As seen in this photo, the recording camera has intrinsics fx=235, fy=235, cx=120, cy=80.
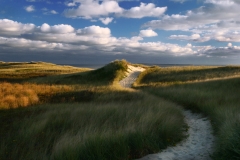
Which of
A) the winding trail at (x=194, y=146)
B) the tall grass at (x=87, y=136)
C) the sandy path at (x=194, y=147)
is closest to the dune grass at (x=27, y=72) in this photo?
the tall grass at (x=87, y=136)

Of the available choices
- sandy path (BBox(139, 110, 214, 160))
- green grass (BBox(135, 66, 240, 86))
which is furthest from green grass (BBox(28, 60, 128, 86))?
sandy path (BBox(139, 110, 214, 160))

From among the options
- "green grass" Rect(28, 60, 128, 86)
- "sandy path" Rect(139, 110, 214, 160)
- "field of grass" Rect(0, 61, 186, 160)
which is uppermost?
"green grass" Rect(28, 60, 128, 86)

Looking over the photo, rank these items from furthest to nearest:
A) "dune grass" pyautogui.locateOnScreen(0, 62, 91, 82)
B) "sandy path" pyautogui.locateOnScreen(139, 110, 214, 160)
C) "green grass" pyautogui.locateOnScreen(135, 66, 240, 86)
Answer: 1. "dune grass" pyautogui.locateOnScreen(0, 62, 91, 82)
2. "green grass" pyautogui.locateOnScreen(135, 66, 240, 86)
3. "sandy path" pyautogui.locateOnScreen(139, 110, 214, 160)

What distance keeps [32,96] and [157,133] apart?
1258 centimetres

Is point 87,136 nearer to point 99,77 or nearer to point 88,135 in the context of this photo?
point 88,135

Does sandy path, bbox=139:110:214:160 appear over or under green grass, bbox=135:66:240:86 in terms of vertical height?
under

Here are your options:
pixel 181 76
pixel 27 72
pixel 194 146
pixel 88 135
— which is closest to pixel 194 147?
pixel 194 146

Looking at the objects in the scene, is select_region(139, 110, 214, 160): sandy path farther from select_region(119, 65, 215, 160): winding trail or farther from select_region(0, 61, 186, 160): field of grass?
select_region(0, 61, 186, 160): field of grass

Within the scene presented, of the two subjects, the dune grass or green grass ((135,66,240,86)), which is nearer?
green grass ((135,66,240,86))

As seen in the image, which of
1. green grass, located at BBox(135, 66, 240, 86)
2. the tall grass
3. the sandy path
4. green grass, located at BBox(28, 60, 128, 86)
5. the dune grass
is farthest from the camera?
the dune grass

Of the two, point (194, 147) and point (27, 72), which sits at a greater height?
point (27, 72)

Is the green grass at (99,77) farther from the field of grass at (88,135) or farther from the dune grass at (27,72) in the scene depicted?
the field of grass at (88,135)

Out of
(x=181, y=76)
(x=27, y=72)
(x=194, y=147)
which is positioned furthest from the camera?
(x=27, y=72)

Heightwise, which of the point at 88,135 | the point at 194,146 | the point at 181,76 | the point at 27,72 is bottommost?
the point at 194,146
